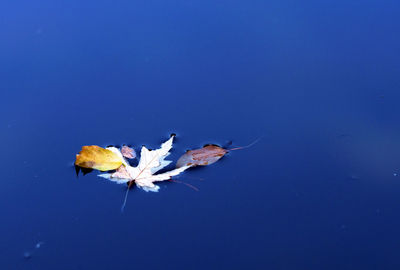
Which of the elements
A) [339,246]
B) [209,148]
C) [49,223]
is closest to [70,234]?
[49,223]

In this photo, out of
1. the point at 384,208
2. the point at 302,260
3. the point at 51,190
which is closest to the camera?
the point at 302,260

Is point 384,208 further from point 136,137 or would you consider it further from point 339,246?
point 136,137

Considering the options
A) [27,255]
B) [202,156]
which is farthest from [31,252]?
[202,156]

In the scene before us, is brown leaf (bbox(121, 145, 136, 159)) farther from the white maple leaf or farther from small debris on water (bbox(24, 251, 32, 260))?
small debris on water (bbox(24, 251, 32, 260))

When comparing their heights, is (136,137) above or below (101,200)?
above

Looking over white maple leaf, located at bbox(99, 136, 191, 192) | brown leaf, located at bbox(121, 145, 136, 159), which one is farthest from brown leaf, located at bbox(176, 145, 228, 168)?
brown leaf, located at bbox(121, 145, 136, 159)

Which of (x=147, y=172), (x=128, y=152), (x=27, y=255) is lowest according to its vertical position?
(x=27, y=255)

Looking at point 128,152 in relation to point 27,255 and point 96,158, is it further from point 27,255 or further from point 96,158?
point 27,255

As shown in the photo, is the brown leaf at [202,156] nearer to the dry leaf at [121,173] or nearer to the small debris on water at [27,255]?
the dry leaf at [121,173]
